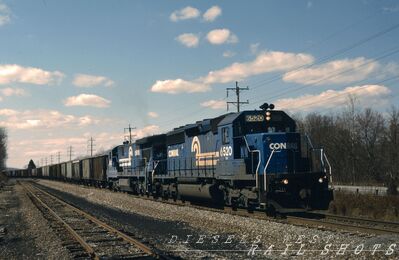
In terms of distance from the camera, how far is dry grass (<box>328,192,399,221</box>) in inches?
807

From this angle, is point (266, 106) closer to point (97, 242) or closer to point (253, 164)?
point (253, 164)

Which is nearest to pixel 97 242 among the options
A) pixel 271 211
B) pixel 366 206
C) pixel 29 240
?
pixel 29 240

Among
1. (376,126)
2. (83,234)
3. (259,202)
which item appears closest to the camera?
(83,234)

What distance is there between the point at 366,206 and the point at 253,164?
28.1 feet

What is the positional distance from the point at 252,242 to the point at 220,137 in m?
8.14

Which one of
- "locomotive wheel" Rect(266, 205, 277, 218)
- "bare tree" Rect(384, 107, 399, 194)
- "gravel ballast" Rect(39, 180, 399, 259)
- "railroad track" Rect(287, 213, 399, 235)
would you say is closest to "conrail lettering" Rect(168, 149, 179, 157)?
"gravel ballast" Rect(39, 180, 399, 259)

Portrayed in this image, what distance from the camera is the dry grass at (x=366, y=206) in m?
20.5

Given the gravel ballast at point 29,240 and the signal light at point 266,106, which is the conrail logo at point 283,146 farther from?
the gravel ballast at point 29,240

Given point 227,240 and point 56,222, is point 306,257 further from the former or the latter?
point 56,222

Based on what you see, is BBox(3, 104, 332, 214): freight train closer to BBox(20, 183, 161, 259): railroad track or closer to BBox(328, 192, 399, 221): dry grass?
BBox(20, 183, 161, 259): railroad track

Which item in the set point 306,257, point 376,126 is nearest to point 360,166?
point 376,126

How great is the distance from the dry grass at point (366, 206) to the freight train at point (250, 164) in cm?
571

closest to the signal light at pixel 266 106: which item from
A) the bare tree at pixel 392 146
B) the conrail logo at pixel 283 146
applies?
the conrail logo at pixel 283 146

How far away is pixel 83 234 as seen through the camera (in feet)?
45.1
